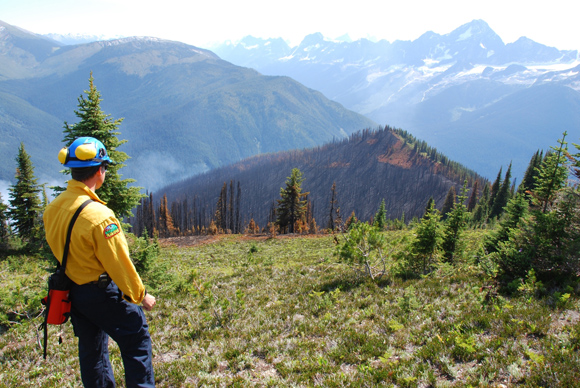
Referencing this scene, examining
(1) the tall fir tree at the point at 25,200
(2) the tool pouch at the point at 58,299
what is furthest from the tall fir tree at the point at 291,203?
(2) the tool pouch at the point at 58,299

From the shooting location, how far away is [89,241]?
341cm

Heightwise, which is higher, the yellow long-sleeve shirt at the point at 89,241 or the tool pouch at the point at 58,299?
the yellow long-sleeve shirt at the point at 89,241

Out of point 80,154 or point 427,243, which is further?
point 427,243

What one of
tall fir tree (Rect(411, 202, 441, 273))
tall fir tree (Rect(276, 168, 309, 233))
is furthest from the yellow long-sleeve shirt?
tall fir tree (Rect(276, 168, 309, 233))

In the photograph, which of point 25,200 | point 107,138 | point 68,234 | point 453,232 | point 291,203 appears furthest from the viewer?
point 291,203

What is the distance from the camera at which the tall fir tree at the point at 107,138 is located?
11141 millimetres

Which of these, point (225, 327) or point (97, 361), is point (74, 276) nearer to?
point (97, 361)

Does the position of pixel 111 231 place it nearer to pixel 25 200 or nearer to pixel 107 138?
pixel 107 138

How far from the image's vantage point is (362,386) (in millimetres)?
4797

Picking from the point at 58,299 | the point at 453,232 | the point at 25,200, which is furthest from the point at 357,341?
the point at 25,200

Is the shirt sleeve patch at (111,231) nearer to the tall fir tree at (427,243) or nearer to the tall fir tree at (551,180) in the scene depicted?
the tall fir tree at (427,243)

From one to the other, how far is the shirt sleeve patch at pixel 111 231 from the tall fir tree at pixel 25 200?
4067 centimetres

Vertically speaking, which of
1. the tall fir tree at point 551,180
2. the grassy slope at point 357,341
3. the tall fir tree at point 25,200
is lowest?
the tall fir tree at point 25,200

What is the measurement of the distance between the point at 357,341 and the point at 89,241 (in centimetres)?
556
